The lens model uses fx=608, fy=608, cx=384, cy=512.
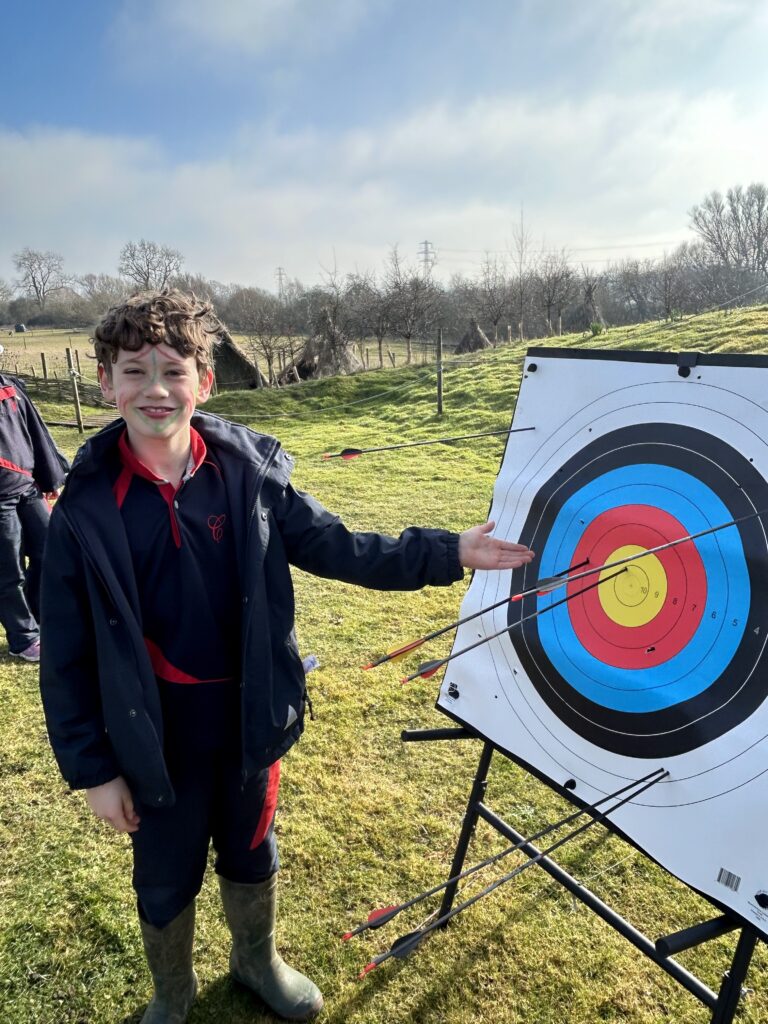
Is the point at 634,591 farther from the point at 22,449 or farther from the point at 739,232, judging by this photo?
the point at 739,232

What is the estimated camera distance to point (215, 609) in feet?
4.29

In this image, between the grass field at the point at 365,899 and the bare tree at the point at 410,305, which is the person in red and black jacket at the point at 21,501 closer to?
the grass field at the point at 365,899

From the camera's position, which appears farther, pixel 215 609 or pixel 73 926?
pixel 73 926

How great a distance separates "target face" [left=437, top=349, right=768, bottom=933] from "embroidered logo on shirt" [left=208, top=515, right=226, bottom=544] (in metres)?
0.64

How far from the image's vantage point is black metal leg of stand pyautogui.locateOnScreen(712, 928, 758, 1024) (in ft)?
3.56

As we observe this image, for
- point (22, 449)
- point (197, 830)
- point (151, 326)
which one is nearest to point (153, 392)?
point (151, 326)

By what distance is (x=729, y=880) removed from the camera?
1092 mm

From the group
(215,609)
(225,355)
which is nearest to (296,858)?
(215,609)

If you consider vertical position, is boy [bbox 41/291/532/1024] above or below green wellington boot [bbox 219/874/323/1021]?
above

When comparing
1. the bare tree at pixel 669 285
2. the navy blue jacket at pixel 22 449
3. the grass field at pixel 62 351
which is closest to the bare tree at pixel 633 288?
the bare tree at pixel 669 285

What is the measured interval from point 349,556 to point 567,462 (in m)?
0.67

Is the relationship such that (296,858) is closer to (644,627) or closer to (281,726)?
(281,726)

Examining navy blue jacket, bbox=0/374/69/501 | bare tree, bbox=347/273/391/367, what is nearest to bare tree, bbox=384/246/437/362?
bare tree, bbox=347/273/391/367

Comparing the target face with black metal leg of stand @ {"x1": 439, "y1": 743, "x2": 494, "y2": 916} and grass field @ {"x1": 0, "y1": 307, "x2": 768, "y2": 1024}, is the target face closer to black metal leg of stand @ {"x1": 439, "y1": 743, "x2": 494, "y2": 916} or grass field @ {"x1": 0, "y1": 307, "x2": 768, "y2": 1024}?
black metal leg of stand @ {"x1": 439, "y1": 743, "x2": 494, "y2": 916}
